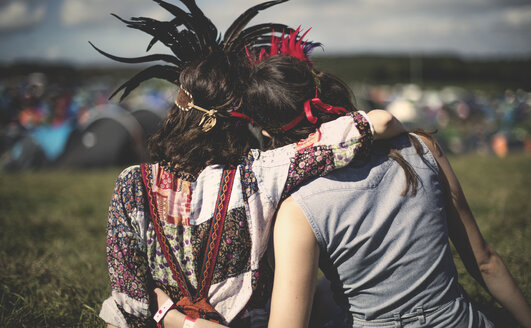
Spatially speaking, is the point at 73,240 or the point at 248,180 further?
the point at 73,240

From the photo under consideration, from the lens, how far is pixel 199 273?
4.83ft

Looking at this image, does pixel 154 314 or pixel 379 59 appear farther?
pixel 379 59

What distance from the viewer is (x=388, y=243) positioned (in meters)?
1.35

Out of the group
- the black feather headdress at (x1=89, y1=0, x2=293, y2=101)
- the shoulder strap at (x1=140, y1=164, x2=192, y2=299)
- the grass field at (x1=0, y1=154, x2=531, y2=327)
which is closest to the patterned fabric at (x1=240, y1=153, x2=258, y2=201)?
the shoulder strap at (x1=140, y1=164, x2=192, y2=299)

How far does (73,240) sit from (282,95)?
310cm

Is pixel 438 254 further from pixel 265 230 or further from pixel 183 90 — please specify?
pixel 183 90

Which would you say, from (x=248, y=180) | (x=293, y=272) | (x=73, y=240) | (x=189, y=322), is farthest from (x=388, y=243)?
(x=73, y=240)

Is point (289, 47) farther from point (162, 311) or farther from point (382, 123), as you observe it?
point (162, 311)

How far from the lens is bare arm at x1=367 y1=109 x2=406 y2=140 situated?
1355 millimetres

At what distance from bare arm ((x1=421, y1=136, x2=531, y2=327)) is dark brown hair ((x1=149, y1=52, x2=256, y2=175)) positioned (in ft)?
2.51

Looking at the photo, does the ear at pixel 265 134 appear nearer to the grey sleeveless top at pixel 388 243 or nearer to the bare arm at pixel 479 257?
the grey sleeveless top at pixel 388 243

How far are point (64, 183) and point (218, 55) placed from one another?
5.87 metres

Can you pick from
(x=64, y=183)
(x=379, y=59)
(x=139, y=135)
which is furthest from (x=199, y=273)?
(x=379, y=59)

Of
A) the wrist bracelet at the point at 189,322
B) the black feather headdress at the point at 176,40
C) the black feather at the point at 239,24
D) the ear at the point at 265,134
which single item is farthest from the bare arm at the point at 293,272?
the black feather at the point at 239,24
